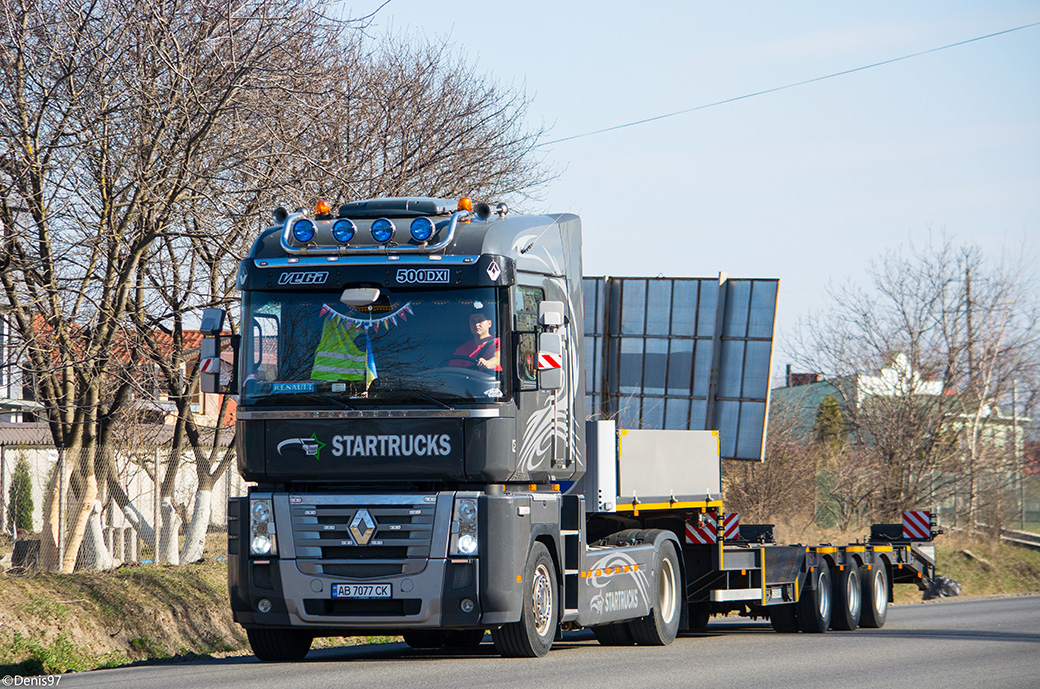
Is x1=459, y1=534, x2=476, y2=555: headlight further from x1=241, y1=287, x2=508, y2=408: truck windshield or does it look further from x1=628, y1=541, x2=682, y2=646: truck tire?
x1=628, y1=541, x2=682, y2=646: truck tire

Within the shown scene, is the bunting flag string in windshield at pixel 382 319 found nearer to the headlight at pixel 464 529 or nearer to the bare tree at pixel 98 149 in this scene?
the headlight at pixel 464 529

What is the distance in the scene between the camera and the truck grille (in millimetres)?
9945

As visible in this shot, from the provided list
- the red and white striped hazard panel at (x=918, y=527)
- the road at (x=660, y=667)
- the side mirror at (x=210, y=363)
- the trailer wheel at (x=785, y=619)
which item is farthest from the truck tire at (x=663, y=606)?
the red and white striped hazard panel at (x=918, y=527)

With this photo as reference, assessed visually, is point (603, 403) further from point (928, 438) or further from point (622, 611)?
point (928, 438)

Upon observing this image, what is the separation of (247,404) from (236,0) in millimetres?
6999

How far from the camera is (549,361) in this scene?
10.3 metres

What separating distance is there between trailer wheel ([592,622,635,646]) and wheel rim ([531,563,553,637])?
2.44m

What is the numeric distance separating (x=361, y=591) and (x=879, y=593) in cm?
1113

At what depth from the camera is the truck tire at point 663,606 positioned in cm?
1310

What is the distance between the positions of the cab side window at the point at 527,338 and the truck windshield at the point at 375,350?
0.21 m

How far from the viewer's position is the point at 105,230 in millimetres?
14906

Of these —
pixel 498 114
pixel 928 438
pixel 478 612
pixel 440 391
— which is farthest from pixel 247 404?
pixel 928 438

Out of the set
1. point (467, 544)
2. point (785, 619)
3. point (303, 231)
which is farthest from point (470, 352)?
point (785, 619)

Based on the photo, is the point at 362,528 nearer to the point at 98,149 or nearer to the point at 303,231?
the point at 303,231
